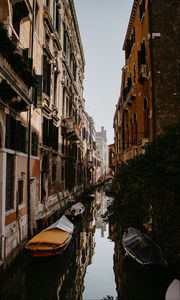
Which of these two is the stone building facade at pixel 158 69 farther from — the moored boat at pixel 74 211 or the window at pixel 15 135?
the moored boat at pixel 74 211

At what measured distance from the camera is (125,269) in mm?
9602

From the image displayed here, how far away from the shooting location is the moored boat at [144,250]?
8.36 meters

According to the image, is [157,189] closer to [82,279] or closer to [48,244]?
[82,279]

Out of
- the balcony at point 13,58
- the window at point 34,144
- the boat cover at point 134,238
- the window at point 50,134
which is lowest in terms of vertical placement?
the boat cover at point 134,238

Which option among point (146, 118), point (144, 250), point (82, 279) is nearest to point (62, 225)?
point (82, 279)

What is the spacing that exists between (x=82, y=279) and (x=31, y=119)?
6.88 meters

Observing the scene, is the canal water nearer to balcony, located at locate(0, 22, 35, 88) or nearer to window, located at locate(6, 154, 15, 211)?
window, located at locate(6, 154, 15, 211)

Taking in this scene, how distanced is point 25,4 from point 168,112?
722cm

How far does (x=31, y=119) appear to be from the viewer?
12078 mm

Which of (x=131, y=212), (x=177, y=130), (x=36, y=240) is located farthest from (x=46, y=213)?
(x=177, y=130)

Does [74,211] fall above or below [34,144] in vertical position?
below

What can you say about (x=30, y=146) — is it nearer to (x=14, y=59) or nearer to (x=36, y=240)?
(x=36, y=240)

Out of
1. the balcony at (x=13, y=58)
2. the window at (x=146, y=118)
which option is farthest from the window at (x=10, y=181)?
the window at (x=146, y=118)

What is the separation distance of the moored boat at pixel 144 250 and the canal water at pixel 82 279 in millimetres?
480
